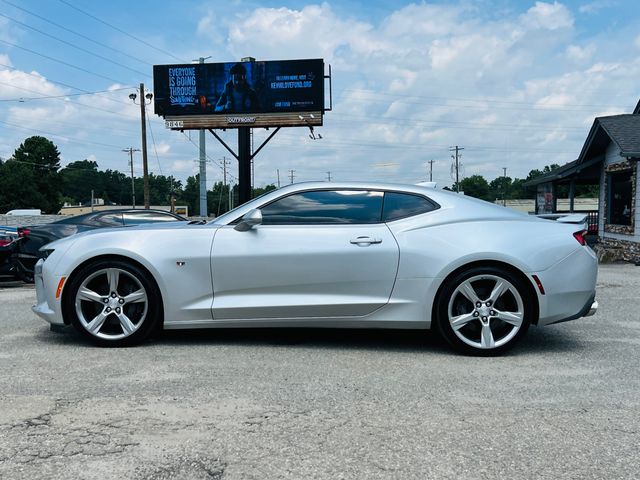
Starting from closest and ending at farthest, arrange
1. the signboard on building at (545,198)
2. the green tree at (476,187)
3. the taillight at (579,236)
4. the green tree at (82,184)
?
the taillight at (579,236) < the signboard on building at (545,198) < the green tree at (476,187) < the green tree at (82,184)

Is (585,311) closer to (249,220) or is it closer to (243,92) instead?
(249,220)

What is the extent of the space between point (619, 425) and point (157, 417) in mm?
2548

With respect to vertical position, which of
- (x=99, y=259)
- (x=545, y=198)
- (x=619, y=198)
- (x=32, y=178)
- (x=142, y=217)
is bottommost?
(x=99, y=259)

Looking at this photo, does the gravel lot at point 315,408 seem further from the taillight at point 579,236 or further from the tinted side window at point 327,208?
the tinted side window at point 327,208

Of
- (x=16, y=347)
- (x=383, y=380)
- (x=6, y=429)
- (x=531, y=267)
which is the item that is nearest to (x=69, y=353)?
(x=16, y=347)

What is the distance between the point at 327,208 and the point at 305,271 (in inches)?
23.2

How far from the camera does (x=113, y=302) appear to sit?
458 cm

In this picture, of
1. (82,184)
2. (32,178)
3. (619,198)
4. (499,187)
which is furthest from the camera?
(82,184)

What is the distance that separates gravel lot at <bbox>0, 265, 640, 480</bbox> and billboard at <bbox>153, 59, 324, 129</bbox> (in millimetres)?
21257

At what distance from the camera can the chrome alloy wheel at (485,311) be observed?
14.3 feet

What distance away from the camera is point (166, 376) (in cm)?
384

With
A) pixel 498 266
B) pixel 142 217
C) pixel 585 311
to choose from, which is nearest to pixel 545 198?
pixel 142 217

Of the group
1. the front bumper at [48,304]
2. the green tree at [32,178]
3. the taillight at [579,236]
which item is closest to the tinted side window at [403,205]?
the taillight at [579,236]

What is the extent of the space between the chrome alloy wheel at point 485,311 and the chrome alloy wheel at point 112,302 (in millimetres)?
2544
